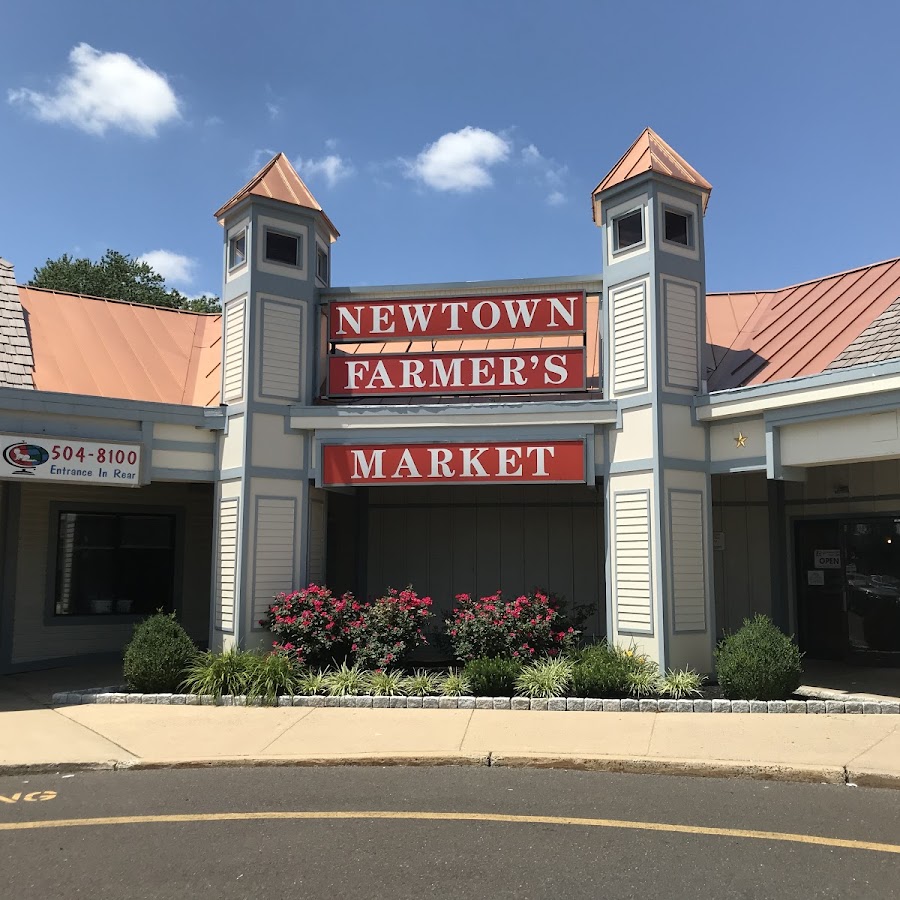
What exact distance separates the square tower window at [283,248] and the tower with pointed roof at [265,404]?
0.05 feet

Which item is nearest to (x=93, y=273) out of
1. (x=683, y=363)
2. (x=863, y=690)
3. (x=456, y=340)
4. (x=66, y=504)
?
(x=66, y=504)

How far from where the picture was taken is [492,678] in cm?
1119

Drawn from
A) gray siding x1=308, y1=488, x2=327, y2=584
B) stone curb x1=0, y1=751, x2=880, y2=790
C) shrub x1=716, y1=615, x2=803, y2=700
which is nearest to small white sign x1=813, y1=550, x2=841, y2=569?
shrub x1=716, y1=615, x2=803, y2=700

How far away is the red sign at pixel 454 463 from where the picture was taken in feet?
41.7

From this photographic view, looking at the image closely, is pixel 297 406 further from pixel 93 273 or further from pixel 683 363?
pixel 93 273

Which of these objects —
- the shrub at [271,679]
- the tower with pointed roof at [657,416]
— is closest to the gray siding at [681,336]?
the tower with pointed roof at [657,416]

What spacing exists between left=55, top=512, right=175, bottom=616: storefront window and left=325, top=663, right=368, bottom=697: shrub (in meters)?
5.48

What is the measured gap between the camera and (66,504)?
14758 mm

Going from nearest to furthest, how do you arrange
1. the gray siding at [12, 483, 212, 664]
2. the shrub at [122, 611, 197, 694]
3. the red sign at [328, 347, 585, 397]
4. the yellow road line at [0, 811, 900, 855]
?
the yellow road line at [0, 811, 900, 855]
the shrub at [122, 611, 197, 694]
the red sign at [328, 347, 585, 397]
the gray siding at [12, 483, 212, 664]

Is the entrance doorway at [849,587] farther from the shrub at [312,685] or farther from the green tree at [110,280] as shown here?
the green tree at [110,280]

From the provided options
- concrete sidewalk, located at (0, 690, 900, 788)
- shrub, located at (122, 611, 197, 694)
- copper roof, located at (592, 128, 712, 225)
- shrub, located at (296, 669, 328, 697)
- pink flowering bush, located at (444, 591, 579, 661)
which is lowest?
concrete sidewalk, located at (0, 690, 900, 788)

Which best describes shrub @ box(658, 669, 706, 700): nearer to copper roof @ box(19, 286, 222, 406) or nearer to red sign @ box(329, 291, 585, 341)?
red sign @ box(329, 291, 585, 341)

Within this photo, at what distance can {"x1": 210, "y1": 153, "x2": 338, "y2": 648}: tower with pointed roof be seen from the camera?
12.9m

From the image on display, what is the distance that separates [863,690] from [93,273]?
129ft
